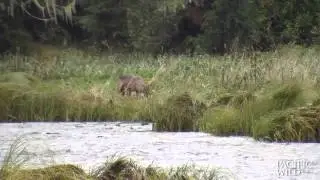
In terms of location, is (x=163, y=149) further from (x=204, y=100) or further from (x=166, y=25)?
(x=166, y=25)

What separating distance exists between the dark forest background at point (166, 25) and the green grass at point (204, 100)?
10.2m

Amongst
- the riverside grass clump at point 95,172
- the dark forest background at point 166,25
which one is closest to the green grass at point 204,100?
the riverside grass clump at point 95,172

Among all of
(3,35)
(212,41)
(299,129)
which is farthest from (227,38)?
(299,129)

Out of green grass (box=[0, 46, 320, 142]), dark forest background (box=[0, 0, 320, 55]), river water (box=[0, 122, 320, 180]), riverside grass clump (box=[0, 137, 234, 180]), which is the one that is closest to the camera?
riverside grass clump (box=[0, 137, 234, 180])

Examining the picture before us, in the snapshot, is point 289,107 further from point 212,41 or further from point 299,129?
point 212,41

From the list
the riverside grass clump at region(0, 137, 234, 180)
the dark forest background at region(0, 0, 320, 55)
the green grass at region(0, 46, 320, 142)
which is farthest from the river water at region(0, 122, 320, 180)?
the dark forest background at region(0, 0, 320, 55)

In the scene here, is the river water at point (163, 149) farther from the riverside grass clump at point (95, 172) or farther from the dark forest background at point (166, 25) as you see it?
the dark forest background at point (166, 25)

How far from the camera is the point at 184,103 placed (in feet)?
56.7

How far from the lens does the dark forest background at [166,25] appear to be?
35156mm

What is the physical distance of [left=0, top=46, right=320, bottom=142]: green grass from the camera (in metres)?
15.9

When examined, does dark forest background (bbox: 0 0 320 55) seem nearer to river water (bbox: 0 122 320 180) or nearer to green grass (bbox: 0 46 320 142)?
green grass (bbox: 0 46 320 142)

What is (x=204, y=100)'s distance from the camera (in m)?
18.2

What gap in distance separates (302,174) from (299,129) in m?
3.56

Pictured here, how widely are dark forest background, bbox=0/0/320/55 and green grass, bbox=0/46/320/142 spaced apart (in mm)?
10230
